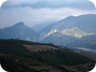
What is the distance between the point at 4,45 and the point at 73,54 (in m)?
1.24

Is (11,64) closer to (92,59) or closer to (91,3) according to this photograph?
(92,59)

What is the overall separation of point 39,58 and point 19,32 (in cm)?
64

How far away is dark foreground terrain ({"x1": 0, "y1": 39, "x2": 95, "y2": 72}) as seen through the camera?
15.7 feet

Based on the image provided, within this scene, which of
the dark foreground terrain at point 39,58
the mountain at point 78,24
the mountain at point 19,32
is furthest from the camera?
the mountain at point 78,24

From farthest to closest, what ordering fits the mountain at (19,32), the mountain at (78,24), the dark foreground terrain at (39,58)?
the mountain at (78,24), the mountain at (19,32), the dark foreground terrain at (39,58)

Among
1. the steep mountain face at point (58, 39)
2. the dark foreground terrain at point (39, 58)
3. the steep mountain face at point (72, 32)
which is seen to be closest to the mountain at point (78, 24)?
the steep mountain face at point (72, 32)

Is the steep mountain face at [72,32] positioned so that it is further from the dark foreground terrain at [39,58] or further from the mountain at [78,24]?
the dark foreground terrain at [39,58]

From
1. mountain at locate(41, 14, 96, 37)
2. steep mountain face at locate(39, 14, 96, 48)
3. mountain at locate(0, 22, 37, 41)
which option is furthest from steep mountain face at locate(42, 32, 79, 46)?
mountain at locate(0, 22, 37, 41)

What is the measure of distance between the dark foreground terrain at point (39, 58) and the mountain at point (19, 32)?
0.09m

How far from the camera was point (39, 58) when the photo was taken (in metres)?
4.92

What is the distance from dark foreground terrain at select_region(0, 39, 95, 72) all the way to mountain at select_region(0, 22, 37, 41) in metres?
0.09

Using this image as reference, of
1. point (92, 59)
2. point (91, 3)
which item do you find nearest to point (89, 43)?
point (92, 59)

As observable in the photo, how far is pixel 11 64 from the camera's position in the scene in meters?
4.86

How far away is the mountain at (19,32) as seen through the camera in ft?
16.6
